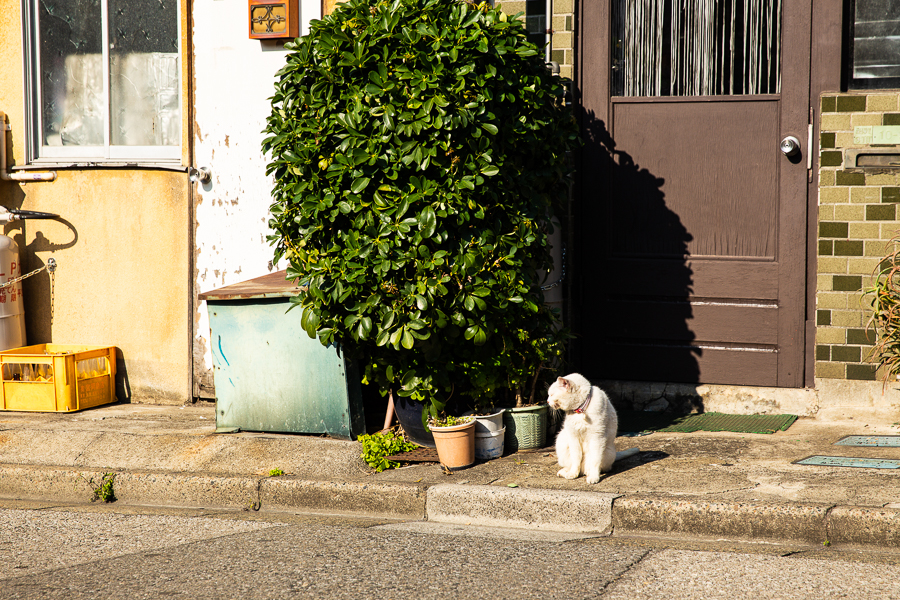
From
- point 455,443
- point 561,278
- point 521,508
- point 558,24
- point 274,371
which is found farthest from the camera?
point 558,24

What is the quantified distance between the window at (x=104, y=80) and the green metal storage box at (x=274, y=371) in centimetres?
198

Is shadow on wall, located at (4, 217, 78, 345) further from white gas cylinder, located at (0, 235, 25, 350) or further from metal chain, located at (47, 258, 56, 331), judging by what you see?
white gas cylinder, located at (0, 235, 25, 350)

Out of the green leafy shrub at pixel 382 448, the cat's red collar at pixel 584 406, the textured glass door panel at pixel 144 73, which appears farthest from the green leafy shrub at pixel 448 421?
the textured glass door panel at pixel 144 73

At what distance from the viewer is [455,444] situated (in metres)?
4.86

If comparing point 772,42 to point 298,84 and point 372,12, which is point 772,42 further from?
point 298,84

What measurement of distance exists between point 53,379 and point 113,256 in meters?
1.07

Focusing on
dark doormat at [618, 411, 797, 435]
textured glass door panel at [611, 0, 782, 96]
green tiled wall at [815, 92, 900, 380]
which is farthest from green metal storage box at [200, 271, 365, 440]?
green tiled wall at [815, 92, 900, 380]

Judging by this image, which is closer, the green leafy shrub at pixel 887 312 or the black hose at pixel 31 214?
the green leafy shrub at pixel 887 312

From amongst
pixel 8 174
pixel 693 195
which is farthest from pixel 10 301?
pixel 693 195

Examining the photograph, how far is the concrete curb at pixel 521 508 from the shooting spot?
4172 mm

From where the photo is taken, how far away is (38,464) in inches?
212

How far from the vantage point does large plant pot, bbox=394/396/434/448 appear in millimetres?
5234

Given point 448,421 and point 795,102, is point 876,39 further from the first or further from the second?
point 448,421

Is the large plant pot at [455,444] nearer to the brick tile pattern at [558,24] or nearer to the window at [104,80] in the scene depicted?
the brick tile pattern at [558,24]
